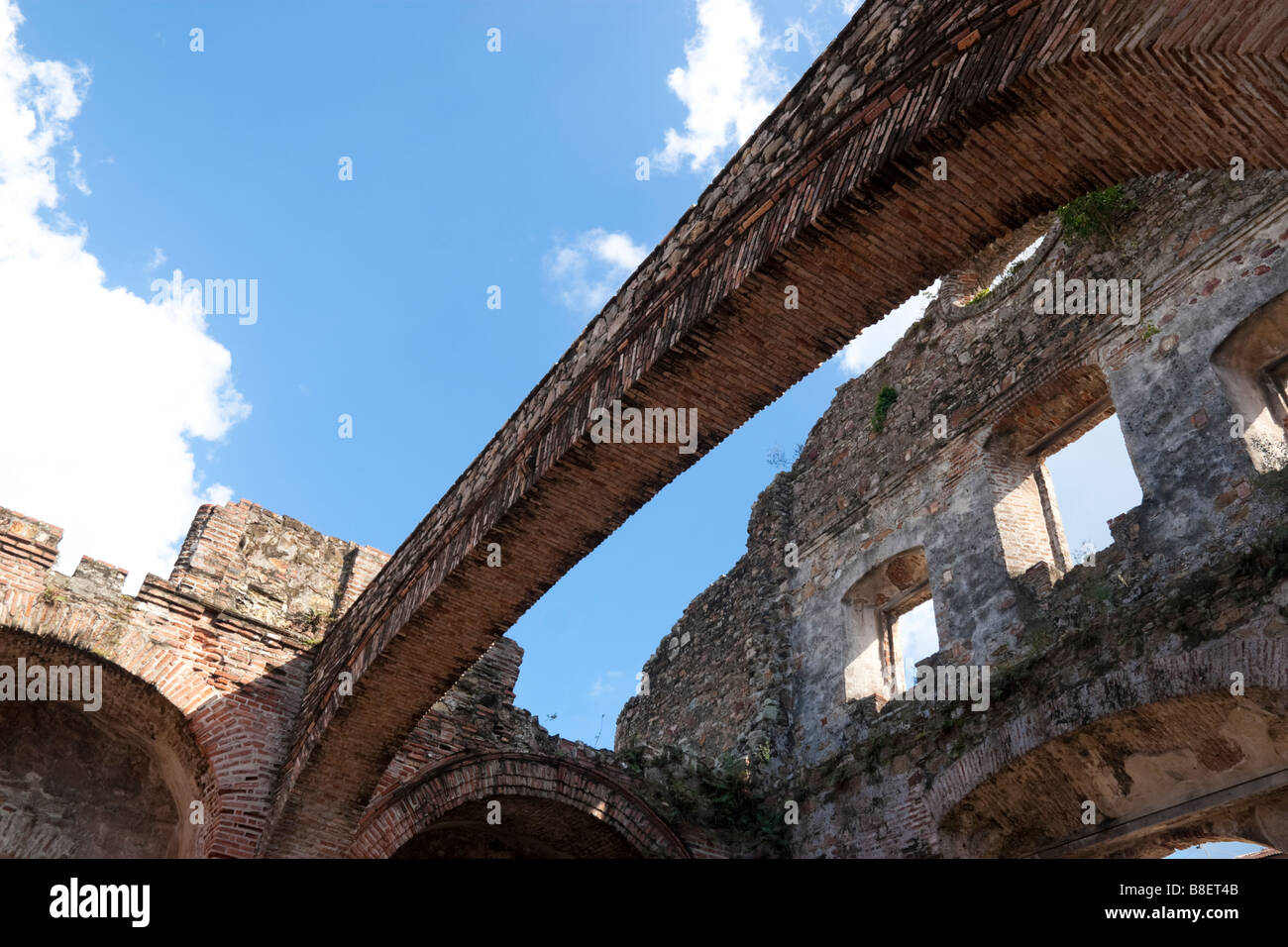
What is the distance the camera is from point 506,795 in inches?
337

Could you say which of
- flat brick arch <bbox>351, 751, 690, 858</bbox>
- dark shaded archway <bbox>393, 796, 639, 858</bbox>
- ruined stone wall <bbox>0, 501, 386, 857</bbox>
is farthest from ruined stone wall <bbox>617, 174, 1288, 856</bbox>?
ruined stone wall <bbox>0, 501, 386, 857</bbox>

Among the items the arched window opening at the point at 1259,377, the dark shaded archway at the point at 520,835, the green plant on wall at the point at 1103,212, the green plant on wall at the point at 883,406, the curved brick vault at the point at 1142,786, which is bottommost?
the curved brick vault at the point at 1142,786

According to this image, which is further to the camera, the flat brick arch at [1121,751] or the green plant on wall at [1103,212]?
the green plant on wall at [1103,212]

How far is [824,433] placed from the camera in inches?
449

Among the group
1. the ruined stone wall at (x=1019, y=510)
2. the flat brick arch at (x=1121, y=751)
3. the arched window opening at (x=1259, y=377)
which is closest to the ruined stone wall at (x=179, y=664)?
the ruined stone wall at (x=1019, y=510)

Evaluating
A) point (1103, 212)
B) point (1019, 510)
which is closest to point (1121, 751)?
point (1019, 510)

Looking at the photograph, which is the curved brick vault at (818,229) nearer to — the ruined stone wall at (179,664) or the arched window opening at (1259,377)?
the ruined stone wall at (179,664)

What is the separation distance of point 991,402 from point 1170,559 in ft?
7.88

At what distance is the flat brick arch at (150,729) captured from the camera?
7.10 metres

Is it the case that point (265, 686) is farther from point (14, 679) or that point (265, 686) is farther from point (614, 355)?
point (614, 355)

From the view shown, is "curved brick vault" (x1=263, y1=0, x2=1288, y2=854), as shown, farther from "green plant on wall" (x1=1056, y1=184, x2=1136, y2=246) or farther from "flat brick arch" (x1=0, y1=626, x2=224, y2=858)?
"green plant on wall" (x1=1056, y1=184, x2=1136, y2=246)

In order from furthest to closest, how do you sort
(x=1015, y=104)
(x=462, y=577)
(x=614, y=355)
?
(x=462, y=577), (x=614, y=355), (x=1015, y=104)

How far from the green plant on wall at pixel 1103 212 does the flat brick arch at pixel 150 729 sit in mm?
8034
